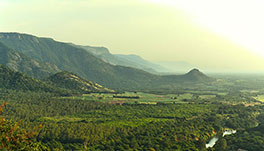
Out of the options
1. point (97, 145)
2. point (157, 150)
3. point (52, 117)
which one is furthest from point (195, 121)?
point (52, 117)

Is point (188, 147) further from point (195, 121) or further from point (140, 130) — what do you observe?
point (195, 121)

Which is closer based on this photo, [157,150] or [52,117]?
[157,150]

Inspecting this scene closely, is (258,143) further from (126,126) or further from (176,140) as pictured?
(126,126)

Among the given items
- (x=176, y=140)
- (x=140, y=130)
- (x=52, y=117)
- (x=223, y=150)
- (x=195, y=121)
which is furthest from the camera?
(x=52, y=117)

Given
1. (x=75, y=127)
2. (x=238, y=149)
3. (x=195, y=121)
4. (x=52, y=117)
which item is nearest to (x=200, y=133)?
(x=195, y=121)

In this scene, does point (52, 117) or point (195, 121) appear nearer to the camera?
point (195, 121)

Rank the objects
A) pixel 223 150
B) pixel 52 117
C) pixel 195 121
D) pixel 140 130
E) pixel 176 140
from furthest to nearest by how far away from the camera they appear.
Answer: pixel 52 117
pixel 195 121
pixel 140 130
pixel 176 140
pixel 223 150

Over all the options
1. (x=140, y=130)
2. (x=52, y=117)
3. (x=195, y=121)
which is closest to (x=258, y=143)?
(x=195, y=121)

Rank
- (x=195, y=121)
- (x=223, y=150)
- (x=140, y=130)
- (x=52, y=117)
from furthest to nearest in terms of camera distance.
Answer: (x=52, y=117) → (x=195, y=121) → (x=140, y=130) → (x=223, y=150)
